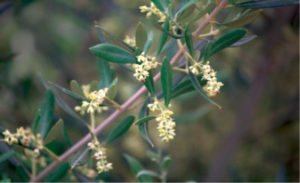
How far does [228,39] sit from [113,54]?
31 centimetres

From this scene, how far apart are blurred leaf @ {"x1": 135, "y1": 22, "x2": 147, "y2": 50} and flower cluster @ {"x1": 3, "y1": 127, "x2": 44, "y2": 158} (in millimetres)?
424

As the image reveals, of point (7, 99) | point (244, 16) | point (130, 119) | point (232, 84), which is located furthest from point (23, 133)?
point (232, 84)

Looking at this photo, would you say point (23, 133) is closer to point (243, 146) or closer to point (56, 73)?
point (56, 73)

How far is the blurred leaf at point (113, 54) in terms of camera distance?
2.86ft

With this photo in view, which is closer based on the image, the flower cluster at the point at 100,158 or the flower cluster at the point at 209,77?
the flower cluster at the point at 209,77

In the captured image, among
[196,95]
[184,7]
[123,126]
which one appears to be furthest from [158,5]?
[196,95]

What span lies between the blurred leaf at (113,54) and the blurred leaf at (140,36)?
5cm

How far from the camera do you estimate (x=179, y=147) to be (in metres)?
2.22

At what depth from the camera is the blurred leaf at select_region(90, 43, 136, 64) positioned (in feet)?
2.86

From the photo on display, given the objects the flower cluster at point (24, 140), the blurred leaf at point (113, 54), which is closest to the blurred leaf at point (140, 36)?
the blurred leaf at point (113, 54)

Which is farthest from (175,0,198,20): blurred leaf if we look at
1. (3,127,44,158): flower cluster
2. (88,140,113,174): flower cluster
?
(3,127,44,158): flower cluster

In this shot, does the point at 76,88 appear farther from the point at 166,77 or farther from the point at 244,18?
the point at 244,18

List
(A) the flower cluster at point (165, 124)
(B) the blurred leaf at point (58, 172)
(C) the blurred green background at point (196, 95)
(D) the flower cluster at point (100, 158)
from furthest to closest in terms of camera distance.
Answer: (C) the blurred green background at point (196, 95), (B) the blurred leaf at point (58, 172), (D) the flower cluster at point (100, 158), (A) the flower cluster at point (165, 124)

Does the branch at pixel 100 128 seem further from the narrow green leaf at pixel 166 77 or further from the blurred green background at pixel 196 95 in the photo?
the blurred green background at pixel 196 95
